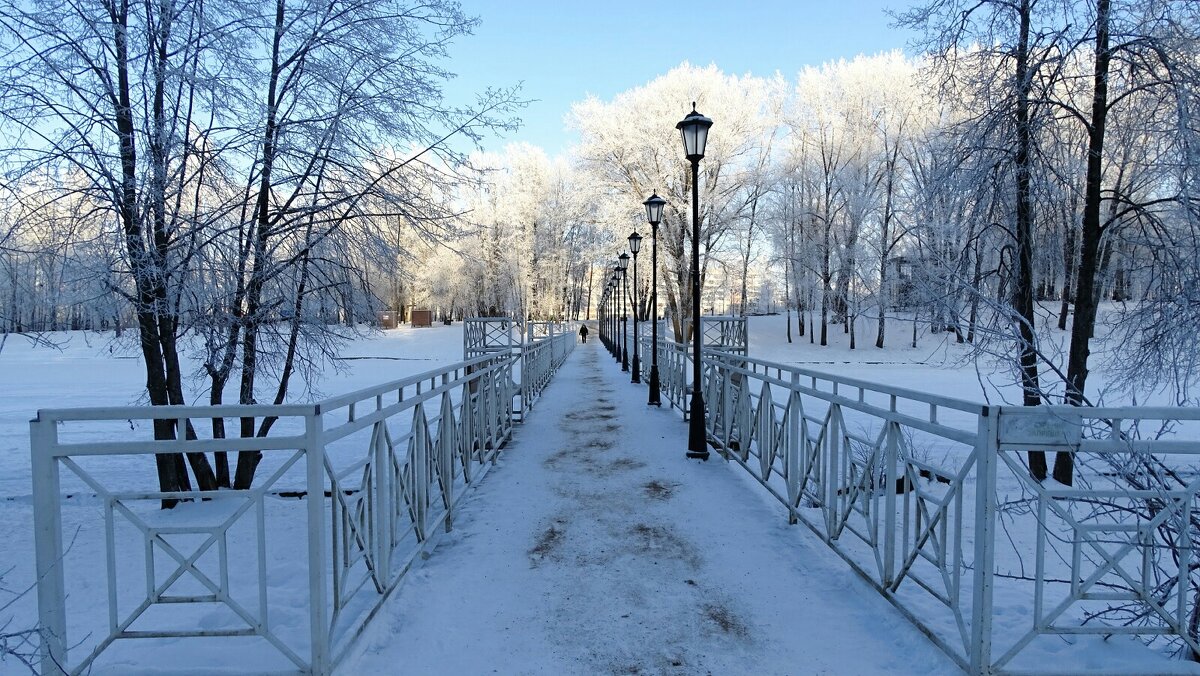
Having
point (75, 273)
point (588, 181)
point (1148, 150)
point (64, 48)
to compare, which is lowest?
point (75, 273)

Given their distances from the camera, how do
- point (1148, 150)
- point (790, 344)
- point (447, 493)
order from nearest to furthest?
1. point (447, 493)
2. point (1148, 150)
3. point (790, 344)

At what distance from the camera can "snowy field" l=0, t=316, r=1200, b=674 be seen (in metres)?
4.51

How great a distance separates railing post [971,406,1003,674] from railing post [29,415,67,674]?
12.7 feet

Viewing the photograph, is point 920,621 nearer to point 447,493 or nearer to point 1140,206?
point 447,493

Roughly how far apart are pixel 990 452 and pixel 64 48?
8.04 meters

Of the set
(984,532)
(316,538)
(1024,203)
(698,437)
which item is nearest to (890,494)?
(984,532)

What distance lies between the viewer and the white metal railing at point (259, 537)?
9.16 ft

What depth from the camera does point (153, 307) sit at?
6.14 metres

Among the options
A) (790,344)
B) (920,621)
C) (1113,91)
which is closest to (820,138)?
(790,344)

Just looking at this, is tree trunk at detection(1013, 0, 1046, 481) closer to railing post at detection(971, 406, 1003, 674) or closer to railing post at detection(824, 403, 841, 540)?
railing post at detection(824, 403, 841, 540)

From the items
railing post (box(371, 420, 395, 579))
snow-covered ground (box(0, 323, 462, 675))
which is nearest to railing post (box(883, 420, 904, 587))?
railing post (box(371, 420, 395, 579))

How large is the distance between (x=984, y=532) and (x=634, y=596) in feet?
6.43

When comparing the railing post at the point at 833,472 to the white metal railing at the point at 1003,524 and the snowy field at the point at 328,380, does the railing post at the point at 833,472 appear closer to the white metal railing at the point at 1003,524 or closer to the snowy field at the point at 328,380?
the white metal railing at the point at 1003,524

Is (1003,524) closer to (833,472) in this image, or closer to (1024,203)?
(833,472)
